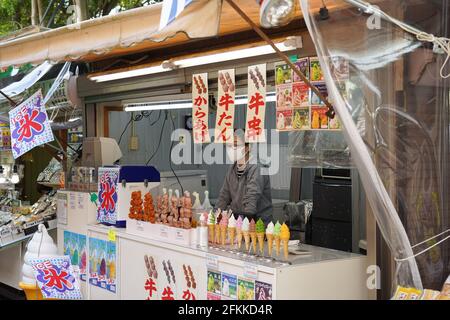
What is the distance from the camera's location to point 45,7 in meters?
13.4

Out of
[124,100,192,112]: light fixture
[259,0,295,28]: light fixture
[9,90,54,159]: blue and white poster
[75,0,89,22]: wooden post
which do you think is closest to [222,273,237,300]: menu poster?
[259,0,295,28]: light fixture

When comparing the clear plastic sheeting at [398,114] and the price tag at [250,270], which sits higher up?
the clear plastic sheeting at [398,114]

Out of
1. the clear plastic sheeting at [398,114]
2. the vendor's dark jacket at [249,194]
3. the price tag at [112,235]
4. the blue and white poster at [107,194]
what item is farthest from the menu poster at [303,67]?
the price tag at [112,235]

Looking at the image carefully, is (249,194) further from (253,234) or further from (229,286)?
(229,286)

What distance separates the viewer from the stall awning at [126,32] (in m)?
4.29

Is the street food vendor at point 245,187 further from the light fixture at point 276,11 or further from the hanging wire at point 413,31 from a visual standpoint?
the hanging wire at point 413,31

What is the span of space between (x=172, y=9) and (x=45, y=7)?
10.7 m

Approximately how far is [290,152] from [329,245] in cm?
222

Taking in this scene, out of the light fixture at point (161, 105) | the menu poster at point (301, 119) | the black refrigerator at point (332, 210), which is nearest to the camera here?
the menu poster at point (301, 119)

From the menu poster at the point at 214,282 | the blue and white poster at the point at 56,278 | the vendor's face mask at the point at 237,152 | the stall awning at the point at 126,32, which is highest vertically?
the stall awning at the point at 126,32

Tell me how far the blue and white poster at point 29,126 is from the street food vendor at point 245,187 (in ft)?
7.30

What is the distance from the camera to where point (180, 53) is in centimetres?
655

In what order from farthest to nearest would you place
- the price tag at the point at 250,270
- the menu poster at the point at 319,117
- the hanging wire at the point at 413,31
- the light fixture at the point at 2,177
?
the light fixture at the point at 2,177, the menu poster at the point at 319,117, the price tag at the point at 250,270, the hanging wire at the point at 413,31

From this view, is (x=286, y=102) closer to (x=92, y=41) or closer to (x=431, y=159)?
(x=431, y=159)
